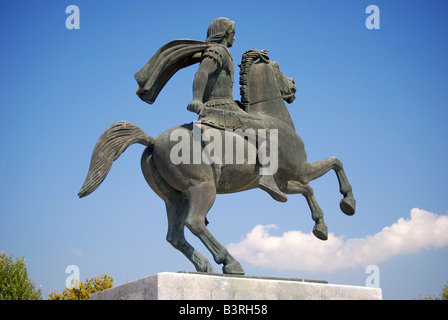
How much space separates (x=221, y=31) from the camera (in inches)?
346

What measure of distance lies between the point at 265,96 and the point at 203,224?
8.01 ft

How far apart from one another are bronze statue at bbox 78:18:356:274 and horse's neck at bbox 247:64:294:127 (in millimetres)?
16

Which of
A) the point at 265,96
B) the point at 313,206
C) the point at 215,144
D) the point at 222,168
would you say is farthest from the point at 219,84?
the point at 313,206

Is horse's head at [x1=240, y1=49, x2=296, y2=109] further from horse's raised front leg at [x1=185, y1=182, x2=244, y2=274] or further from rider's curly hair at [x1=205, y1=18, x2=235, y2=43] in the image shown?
horse's raised front leg at [x1=185, y1=182, x2=244, y2=274]

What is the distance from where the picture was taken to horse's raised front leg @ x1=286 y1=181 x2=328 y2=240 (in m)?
8.85

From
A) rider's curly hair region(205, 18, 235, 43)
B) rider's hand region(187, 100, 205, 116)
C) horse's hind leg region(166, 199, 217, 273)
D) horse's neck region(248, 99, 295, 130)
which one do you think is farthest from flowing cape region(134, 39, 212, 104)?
horse's hind leg region(166, 199, 217, 273)

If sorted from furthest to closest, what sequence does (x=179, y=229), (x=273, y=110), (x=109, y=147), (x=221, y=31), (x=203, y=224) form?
(x=273, y=110), (x=221, y=31), (x=179, y=229), (x=109, y=147), (x=203, y=224)

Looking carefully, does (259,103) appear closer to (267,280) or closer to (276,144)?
(276,144)

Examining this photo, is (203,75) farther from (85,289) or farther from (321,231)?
(85,289)

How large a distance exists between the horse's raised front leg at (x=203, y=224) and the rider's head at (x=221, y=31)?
244 centimetres

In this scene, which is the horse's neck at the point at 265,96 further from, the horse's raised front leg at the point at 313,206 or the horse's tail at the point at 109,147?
the horse's tail at the point at 109,147
